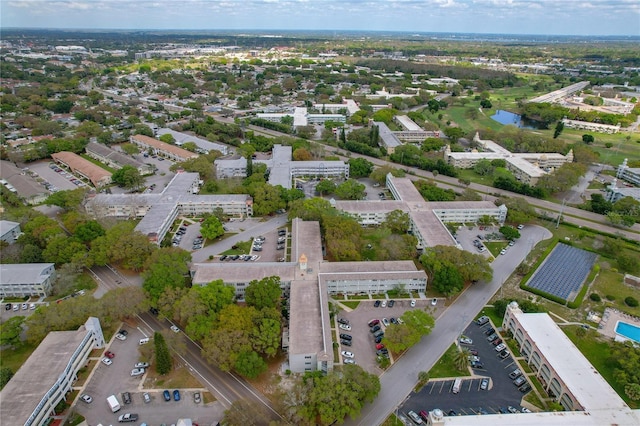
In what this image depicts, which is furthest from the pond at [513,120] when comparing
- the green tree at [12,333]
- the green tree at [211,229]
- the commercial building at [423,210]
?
the green tree at [12,333]

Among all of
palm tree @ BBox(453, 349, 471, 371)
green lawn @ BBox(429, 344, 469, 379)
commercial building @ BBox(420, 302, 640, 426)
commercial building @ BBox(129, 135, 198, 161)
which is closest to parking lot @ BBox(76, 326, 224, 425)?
commercial building @ BBox(420, 302, 640, 426)

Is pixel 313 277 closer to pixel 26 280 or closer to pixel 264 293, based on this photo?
pixel 264 293

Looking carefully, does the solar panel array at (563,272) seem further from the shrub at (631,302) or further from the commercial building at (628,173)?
the commercial building at (628,173)

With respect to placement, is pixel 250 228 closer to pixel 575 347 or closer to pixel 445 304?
pixel 445 304

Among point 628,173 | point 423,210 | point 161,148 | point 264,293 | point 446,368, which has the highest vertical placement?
point 628,173

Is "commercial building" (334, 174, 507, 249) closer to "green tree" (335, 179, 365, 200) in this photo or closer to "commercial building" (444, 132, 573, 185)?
"green tree" (335, 179, 365, 200)

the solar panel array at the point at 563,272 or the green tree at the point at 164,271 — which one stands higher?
the green tree at the point at 164,271

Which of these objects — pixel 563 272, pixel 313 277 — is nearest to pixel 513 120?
pixel 563 272
